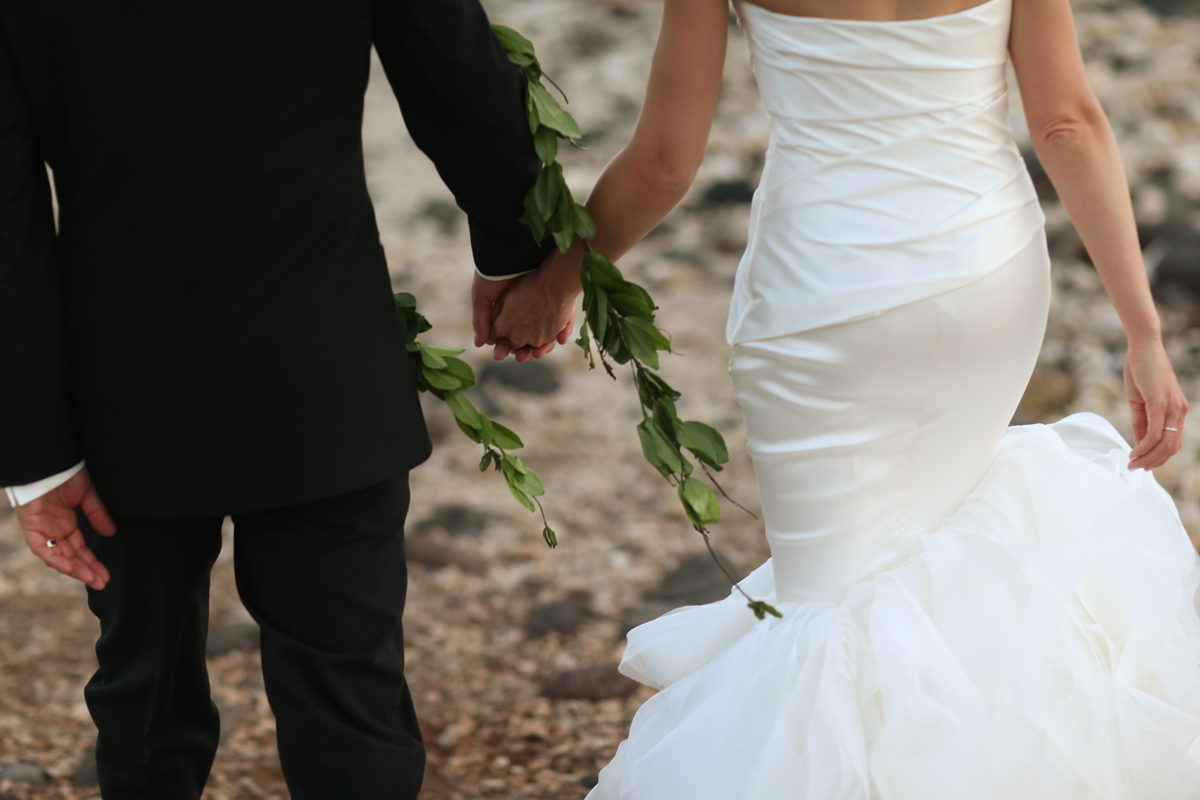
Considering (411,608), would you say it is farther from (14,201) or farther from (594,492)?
(14,201)

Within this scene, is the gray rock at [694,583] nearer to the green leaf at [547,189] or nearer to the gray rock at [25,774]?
the gray rock at [25,774]

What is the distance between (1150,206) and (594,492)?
360cm

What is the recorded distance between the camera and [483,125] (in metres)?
1.70

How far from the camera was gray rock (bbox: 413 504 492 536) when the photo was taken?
13.2 feet

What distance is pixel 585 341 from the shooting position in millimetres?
1937

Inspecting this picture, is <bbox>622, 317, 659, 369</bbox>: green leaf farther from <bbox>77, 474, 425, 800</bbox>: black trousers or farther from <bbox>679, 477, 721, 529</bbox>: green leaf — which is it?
<bbox>77, 474, 425, 800</bbox>: black trousers

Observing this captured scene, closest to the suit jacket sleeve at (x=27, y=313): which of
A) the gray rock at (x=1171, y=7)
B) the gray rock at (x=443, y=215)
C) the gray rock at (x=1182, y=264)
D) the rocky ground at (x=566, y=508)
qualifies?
the rocky ground at (x=566, y=508)

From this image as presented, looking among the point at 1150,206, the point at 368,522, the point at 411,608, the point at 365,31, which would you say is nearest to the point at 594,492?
the point at 411,608

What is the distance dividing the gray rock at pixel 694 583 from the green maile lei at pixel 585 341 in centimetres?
156

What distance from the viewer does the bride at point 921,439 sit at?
1631 mm

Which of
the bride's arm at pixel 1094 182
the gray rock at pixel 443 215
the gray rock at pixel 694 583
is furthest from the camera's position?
the gray rock at pixel 443 215

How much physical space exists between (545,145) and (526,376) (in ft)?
11.3

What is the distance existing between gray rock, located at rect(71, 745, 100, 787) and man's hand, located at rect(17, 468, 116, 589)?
1134 millimetres

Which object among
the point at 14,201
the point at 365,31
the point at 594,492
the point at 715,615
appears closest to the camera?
the point at 14,201
